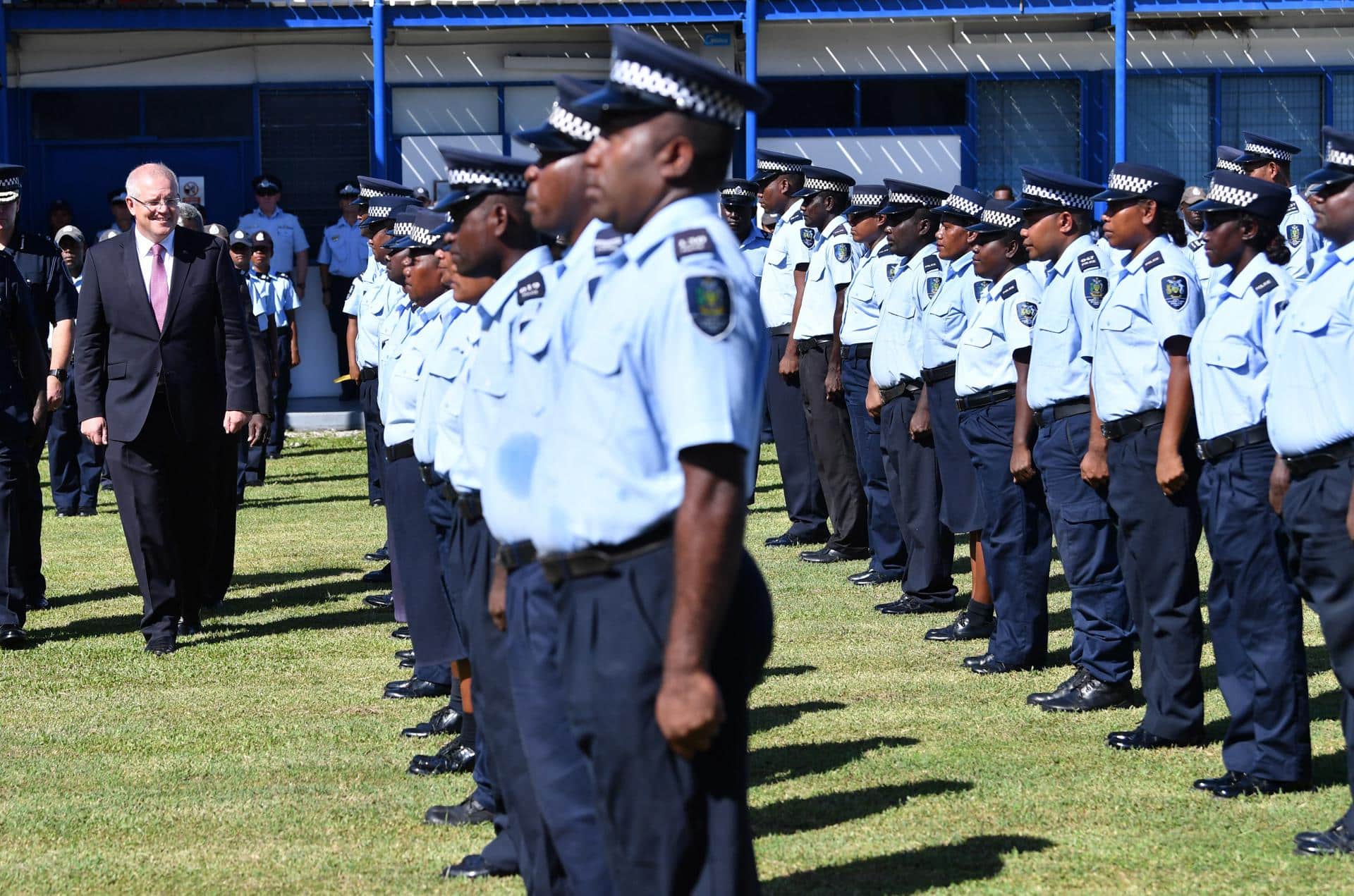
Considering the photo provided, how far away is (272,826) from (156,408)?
12.7ft

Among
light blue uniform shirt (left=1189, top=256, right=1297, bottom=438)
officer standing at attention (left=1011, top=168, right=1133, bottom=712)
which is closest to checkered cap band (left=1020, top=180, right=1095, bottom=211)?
officer standing at attention (left=1011, top=168, right=1133, bottom=712)

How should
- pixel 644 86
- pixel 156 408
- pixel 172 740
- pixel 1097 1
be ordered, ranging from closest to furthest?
1. pixel 644 86
2. pixel 172 740
3. pixel 156 408
4. pixel 1097 1

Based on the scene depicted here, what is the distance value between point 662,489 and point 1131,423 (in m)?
3.76

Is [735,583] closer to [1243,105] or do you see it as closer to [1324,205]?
[1324,205]

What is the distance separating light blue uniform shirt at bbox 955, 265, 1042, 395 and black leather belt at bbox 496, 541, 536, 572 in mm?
4517

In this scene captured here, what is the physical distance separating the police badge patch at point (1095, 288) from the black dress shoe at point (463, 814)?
3.23 m

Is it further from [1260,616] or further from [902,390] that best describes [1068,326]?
[902,390]

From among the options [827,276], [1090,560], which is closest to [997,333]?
[1090,560]

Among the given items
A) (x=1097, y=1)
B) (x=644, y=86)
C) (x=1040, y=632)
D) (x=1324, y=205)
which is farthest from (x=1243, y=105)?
(x=644, y=86)

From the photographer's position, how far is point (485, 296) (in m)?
5.21

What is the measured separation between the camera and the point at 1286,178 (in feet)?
37.1

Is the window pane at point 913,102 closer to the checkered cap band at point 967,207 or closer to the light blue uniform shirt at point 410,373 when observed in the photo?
the checkered cap band at point 967,207

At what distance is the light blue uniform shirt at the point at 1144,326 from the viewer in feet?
21.7

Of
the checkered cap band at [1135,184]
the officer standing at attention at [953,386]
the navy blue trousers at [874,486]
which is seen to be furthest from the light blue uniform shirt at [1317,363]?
the navy blue trousers at [874,486]
